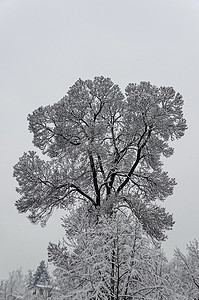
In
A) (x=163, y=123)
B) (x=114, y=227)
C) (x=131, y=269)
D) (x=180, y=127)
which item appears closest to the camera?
(x=131, y=269)

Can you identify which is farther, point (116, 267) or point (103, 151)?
point (103, 151)

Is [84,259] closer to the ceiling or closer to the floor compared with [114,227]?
closer to the floor

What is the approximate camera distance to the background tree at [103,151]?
8.46 meters

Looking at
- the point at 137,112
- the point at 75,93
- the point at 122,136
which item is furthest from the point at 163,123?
the point at 75,93

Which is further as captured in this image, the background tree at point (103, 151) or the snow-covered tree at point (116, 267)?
the background tree at point (103, 151)

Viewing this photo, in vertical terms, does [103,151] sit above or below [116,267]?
above

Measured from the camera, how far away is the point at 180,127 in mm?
8883

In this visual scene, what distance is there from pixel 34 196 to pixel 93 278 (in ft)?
14.9

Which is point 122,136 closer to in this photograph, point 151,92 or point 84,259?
point 151,92

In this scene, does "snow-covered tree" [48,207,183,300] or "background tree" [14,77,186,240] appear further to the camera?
"background tree" [14,77,186,240]

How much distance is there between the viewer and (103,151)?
28.2 ft

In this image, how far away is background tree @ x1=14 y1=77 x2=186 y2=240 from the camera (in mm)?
8461

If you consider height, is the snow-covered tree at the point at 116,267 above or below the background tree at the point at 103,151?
below

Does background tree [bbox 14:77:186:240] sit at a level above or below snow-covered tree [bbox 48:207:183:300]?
above
